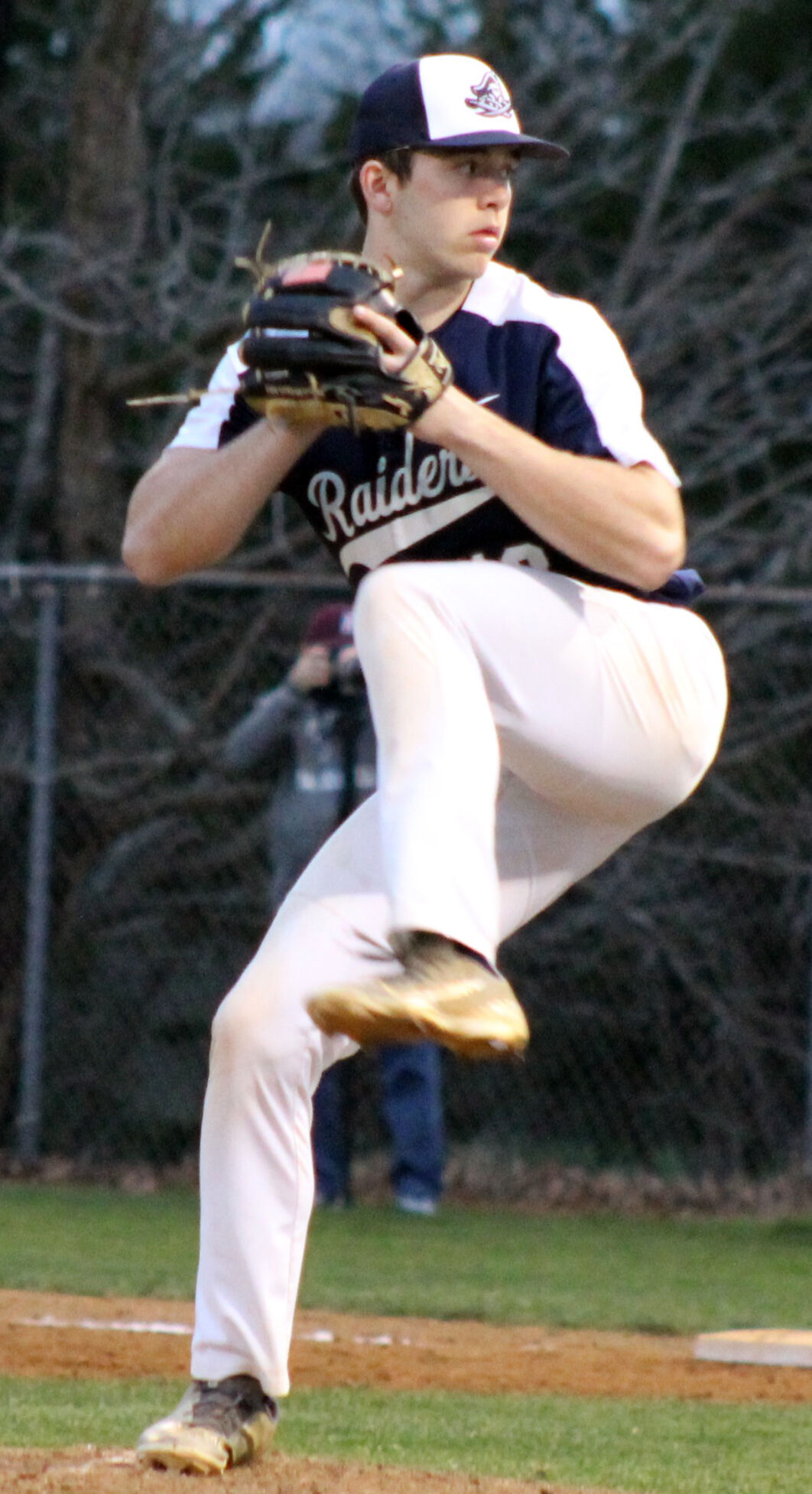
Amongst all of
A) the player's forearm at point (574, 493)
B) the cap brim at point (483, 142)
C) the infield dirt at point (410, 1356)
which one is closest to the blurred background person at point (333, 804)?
the infield dirt at point (410, 1356)

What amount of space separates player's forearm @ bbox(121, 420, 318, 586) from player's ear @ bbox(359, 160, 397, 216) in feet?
1.48

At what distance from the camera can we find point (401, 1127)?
7.95m

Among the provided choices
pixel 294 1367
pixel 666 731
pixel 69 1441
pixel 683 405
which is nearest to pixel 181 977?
pixel 683 405

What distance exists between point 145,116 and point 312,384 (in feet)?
26.9

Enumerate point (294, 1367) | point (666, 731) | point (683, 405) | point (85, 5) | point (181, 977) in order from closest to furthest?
point (666, 731)
point (294, 1367)
point (181, 977)
point (683, 405)
point (85, 5)

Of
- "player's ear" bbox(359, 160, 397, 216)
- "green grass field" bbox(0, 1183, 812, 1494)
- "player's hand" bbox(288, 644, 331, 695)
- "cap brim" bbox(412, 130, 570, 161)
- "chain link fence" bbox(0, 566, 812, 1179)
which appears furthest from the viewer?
"chain link fence" bbox(0, 566, 812, 1179)

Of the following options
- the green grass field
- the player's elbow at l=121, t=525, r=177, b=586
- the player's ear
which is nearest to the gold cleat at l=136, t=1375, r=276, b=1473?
the green grass field

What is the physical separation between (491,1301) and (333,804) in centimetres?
249

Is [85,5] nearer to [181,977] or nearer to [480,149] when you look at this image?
[181,977]

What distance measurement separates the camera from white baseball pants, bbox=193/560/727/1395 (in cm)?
343

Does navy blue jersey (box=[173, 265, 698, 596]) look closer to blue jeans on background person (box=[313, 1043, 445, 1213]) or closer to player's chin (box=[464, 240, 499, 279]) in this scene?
player's chin (box=[464, 240, 499, 279])

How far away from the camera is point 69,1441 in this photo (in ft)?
13.4

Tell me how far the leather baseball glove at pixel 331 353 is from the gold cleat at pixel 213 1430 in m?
1.59

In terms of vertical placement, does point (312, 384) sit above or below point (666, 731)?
above
